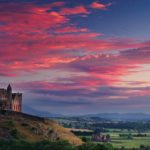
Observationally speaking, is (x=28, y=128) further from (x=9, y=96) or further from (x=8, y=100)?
(x=9, y=96)

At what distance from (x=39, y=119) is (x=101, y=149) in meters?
53.5

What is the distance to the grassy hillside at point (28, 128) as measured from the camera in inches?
5541

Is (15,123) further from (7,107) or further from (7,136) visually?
(7,107)

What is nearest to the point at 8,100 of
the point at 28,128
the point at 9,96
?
the point at 9,96

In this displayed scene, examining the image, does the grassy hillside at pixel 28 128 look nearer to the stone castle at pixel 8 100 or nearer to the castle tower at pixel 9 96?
the stone castle at pixel 8 100

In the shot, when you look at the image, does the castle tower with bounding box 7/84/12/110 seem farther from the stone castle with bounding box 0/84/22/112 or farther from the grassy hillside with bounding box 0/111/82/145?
the grassy hillside with bounding box 0/111/82/145

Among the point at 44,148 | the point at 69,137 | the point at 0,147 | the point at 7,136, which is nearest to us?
the point at 44,148

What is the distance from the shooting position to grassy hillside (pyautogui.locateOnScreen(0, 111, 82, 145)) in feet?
462

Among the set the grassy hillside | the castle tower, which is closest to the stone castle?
the castle tower

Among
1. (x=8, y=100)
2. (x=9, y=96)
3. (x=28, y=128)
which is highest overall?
(x=9, y=96)

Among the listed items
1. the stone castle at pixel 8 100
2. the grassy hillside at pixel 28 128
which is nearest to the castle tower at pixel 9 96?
the stone castle at pixel 8 100

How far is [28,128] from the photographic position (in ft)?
490

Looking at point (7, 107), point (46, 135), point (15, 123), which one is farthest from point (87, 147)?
point (7, 107)

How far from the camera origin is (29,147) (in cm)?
12256
